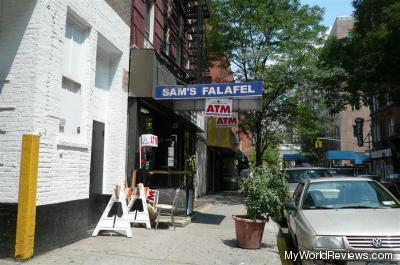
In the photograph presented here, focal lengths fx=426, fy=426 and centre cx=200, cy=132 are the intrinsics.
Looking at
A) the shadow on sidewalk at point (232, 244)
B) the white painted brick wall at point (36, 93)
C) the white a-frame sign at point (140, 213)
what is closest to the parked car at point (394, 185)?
the shadow on sidewalk at point (232, 244)

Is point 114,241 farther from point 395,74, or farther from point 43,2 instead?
point 395,74

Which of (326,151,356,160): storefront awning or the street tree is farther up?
the street tree

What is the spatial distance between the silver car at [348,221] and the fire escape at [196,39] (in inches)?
406

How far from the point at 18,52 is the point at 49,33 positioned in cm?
61

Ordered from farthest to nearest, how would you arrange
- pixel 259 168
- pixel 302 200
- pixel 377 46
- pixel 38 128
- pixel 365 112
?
1. pixel 365 112
2. pixel 377 46
3. pixel 259 168
4. pixel 302 200
5. pixel 38 128

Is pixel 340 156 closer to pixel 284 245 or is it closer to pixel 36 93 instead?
pixel 284 245

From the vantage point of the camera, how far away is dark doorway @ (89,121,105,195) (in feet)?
31.9

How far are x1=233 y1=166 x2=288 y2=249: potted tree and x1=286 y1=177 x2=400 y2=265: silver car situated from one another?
1.96 feet

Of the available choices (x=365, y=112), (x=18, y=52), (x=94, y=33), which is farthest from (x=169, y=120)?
(x=365, y=112)

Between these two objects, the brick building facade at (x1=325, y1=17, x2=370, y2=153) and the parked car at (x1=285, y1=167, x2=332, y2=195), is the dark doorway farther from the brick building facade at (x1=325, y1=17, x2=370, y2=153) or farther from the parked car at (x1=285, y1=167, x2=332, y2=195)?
the brick building facade at (x1=325, y1=17, x2=370, y2=153)

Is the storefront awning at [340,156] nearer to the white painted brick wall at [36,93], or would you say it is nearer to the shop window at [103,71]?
the shop window at [103,71]

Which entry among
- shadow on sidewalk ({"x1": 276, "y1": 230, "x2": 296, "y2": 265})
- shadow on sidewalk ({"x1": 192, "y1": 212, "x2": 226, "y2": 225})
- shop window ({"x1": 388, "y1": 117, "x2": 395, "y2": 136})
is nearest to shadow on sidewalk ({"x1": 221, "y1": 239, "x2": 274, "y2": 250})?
shadow on sidewalk ({"x1": 276, "y1": 230, "x2": 296, "y2": 265})

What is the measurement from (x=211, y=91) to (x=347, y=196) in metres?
4.75

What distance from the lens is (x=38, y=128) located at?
702 centimetres
